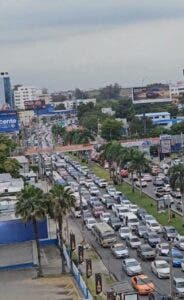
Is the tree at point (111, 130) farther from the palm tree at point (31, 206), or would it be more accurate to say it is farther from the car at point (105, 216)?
the palm tree at point (31, 206)

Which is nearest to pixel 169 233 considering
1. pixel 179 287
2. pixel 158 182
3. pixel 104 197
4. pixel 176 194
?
pixel 179 287

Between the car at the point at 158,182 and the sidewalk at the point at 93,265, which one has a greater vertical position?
the car at the point at 158,182

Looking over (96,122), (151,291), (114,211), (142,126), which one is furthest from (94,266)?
(96,122)

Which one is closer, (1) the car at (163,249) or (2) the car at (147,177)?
(1) the car at (163,249)

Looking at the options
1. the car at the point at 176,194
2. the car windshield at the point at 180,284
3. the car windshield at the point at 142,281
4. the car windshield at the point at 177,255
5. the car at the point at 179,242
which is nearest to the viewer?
the car windshield at the point at 180,284

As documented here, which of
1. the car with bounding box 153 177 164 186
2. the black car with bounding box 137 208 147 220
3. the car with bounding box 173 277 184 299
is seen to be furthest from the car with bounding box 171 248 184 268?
the car with bounding box 153 177 164 186

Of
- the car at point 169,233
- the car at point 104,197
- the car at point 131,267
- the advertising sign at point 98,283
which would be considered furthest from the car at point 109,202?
the advertising sign at point 98,283

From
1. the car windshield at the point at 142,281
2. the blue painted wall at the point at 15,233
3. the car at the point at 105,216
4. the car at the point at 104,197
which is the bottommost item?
the car at the point at 104,197

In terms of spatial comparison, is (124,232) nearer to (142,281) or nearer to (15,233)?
(15,233)
